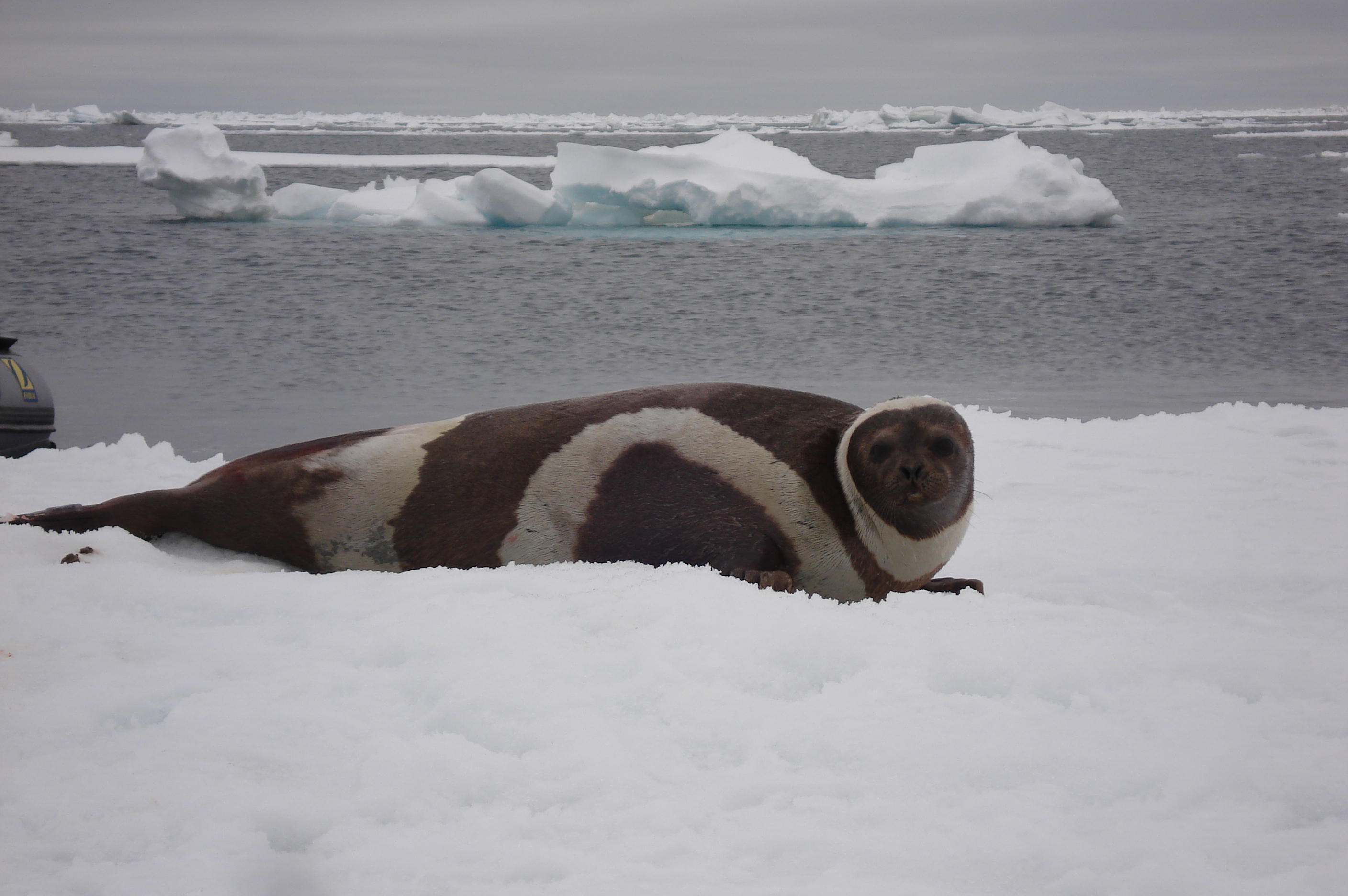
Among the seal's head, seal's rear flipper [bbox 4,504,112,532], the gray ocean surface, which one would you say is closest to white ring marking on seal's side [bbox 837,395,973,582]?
the seal's head

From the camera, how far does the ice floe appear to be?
18328mm

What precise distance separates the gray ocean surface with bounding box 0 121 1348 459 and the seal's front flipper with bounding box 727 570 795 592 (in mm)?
4468

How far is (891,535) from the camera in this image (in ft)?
9.60

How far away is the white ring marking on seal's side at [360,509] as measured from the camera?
122 inches

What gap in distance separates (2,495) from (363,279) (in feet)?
31.1

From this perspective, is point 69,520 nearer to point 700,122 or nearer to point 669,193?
point 669,193

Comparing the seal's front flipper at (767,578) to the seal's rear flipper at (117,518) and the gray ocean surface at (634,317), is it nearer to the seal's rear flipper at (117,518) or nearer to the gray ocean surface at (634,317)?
the seal's rear flipper at (117,518)

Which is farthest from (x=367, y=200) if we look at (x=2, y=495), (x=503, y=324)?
(x=2, y=495)

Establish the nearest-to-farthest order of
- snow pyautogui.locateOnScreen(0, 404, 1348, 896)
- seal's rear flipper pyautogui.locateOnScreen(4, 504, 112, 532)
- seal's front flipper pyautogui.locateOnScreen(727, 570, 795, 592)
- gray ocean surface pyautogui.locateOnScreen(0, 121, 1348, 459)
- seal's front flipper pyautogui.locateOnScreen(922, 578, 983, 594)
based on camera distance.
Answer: snow pyautogui.locateOnScreen(0, 404, 1348, 896), seal's front flipper pyautogui.locateOnScreen(727, 570, 795, 592), seal's front flipper pyautogui.locateOnScreen(922, 578, 983, 594), seal's rear flipper pyautogui.locateOnScreen(4, 504, 112, 532), gray ocean surface pyautogui.locateOnScreen(0, 121, 1348, 459)

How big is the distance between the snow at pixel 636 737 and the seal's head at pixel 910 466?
0.24 meters

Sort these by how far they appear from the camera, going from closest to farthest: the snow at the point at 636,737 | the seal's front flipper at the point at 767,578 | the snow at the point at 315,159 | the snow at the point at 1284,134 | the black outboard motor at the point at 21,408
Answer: the snow at the point at 636,737, the seal's front flipper at the point at 767,578, the black outboard motor at the point at 21,408, the snow at the point at 315,159, the snow at the point at 1284,134

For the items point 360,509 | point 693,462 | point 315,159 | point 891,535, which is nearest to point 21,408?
point 360,509

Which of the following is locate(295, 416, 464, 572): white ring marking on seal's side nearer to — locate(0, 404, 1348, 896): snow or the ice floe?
locate(0, 404, 1348, 896): snow

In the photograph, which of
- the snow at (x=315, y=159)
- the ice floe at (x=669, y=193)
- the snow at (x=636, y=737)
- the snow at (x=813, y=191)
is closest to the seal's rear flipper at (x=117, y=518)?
the snow at (x=636, y=737)
